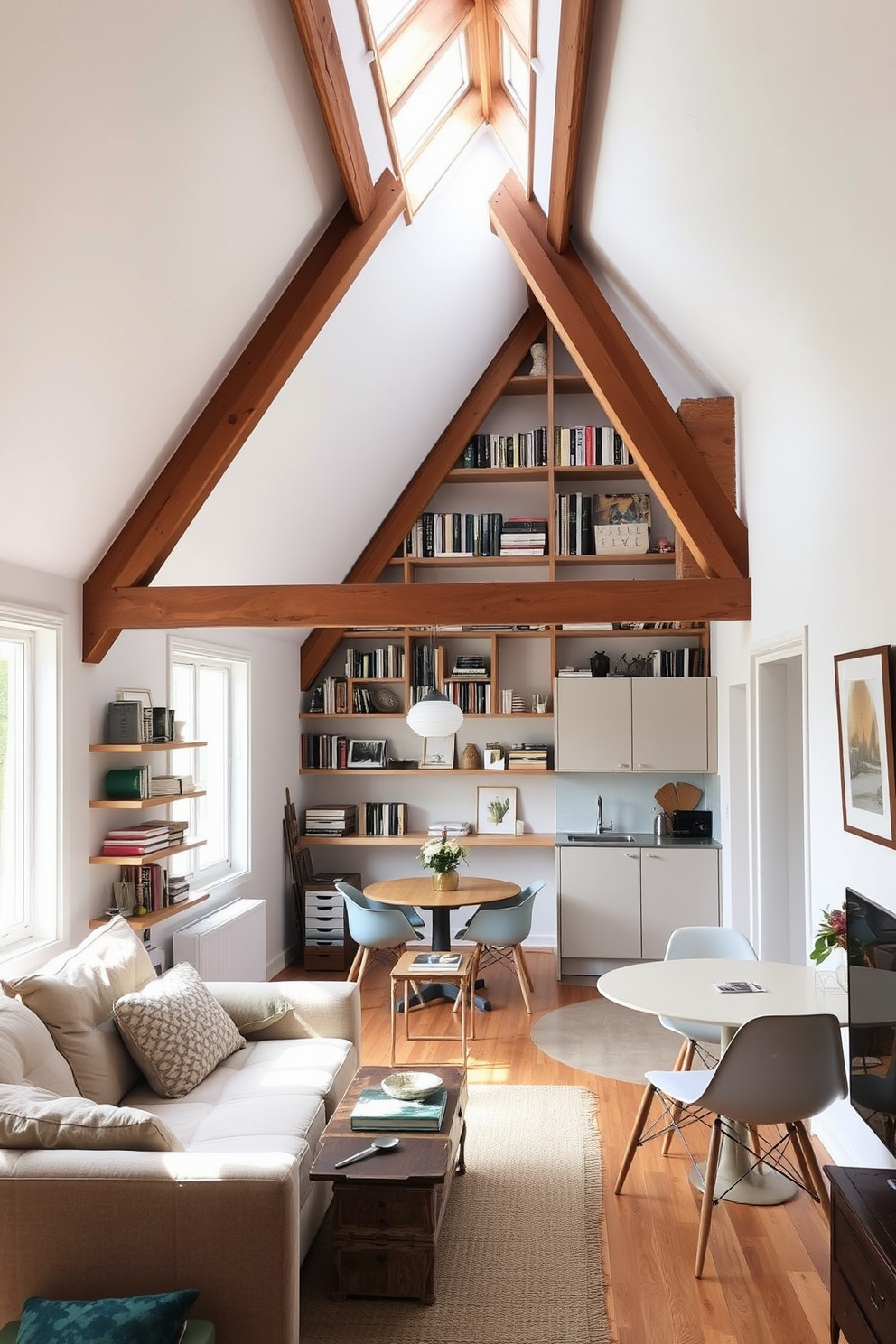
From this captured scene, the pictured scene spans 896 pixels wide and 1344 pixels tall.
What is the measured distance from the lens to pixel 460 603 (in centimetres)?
509

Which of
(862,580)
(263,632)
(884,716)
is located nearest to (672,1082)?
(884,716)

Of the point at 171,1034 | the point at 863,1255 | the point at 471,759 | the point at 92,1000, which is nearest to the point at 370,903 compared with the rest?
the point at 471,759

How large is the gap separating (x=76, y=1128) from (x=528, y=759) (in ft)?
16.3

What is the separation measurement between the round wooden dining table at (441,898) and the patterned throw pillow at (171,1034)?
6.93ft

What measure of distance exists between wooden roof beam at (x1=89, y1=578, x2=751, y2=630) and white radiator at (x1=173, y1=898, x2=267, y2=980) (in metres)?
1.59

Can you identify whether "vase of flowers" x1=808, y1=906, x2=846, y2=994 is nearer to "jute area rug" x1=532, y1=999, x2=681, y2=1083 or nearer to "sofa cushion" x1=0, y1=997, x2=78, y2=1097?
"jute area rug" x1=532, y1=999, x2=681, y2=1083

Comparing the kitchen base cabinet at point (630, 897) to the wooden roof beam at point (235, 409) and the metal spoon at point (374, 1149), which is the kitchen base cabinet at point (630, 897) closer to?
the wooden roof beam at point (235, 409)

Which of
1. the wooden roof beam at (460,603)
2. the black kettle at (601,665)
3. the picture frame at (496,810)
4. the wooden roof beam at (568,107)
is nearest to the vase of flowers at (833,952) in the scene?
the wooden roof beam at (460,603)

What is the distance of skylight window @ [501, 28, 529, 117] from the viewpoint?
4688 mm

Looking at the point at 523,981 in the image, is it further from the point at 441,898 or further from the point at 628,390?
the point at 628,390

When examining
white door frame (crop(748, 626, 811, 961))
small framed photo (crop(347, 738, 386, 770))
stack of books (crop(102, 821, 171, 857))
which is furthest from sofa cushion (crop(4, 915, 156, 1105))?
small framed photo (crop(347, 738, 386, 770))

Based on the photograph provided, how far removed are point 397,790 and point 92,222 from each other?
5160 mm

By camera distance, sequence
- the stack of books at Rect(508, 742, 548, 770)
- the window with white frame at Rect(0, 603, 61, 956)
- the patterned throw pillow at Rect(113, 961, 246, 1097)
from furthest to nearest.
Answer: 1. the stack of books at Rect(508, 742, 548, 770)
2. the window with white frame at Rect(0, 603, 61, 956)
3. the patterned throw pillow at Rect(113, 961, 246, 1097)

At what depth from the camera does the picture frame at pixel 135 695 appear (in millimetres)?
4984
